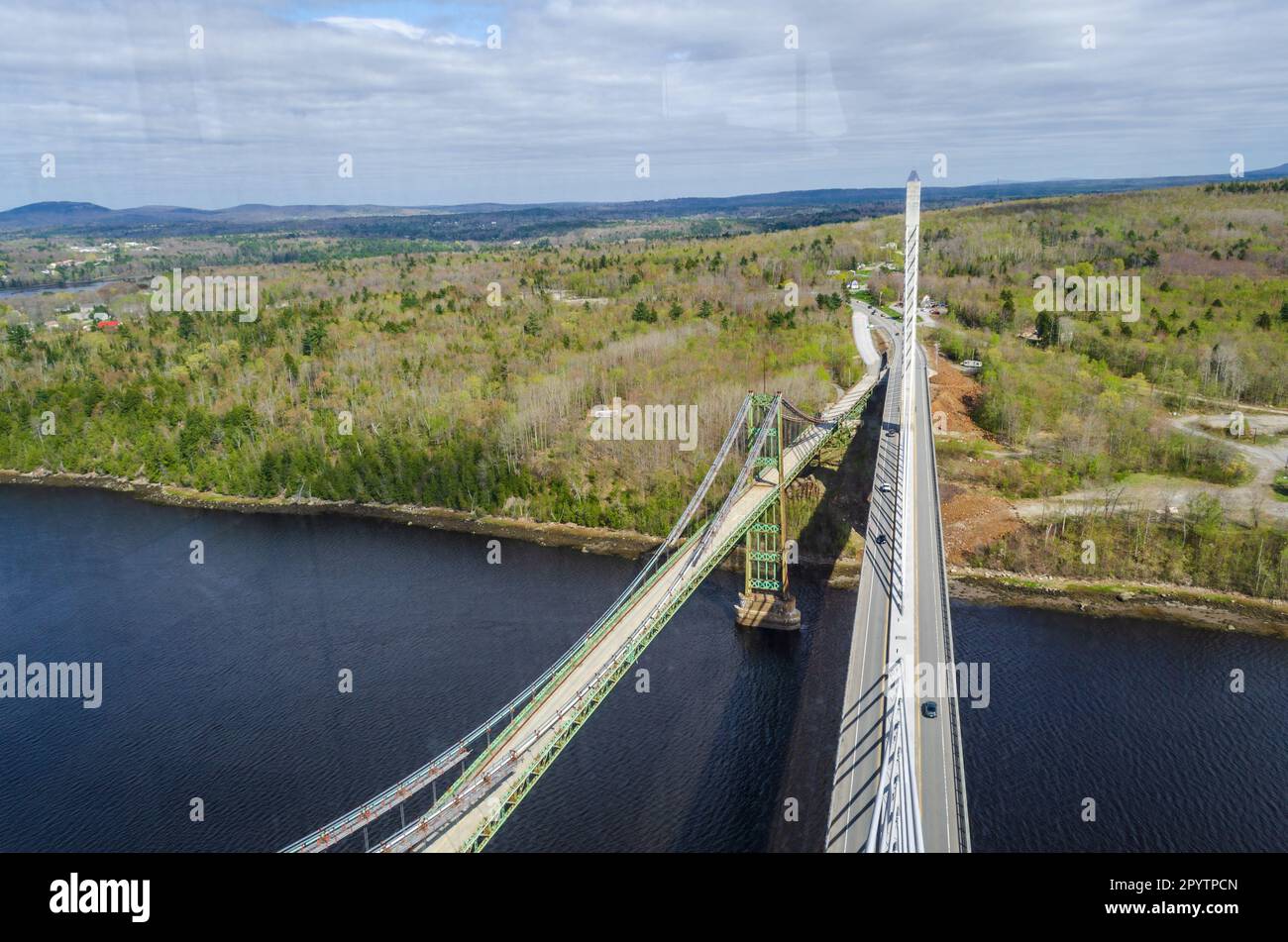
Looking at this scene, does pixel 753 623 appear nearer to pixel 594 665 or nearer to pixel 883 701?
pixel 594 665

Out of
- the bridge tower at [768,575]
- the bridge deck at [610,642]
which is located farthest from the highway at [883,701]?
the bridge deck at [610,642]

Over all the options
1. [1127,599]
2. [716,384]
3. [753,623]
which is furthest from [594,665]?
[716,384]

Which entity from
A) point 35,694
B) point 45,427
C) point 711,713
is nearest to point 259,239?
point 45,427

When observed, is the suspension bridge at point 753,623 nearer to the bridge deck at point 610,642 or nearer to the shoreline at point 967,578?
the bridge deck at point 610,642

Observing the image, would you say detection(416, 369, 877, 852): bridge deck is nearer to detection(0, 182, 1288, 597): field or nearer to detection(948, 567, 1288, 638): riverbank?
detection(0, 182, 1288, 597): field

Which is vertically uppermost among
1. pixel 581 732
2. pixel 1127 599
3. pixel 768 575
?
pixel 768 575

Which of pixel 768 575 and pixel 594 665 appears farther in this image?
pixel 768 575

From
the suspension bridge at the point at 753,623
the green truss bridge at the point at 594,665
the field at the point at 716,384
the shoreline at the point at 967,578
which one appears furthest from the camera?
the field at the point at 716,384
